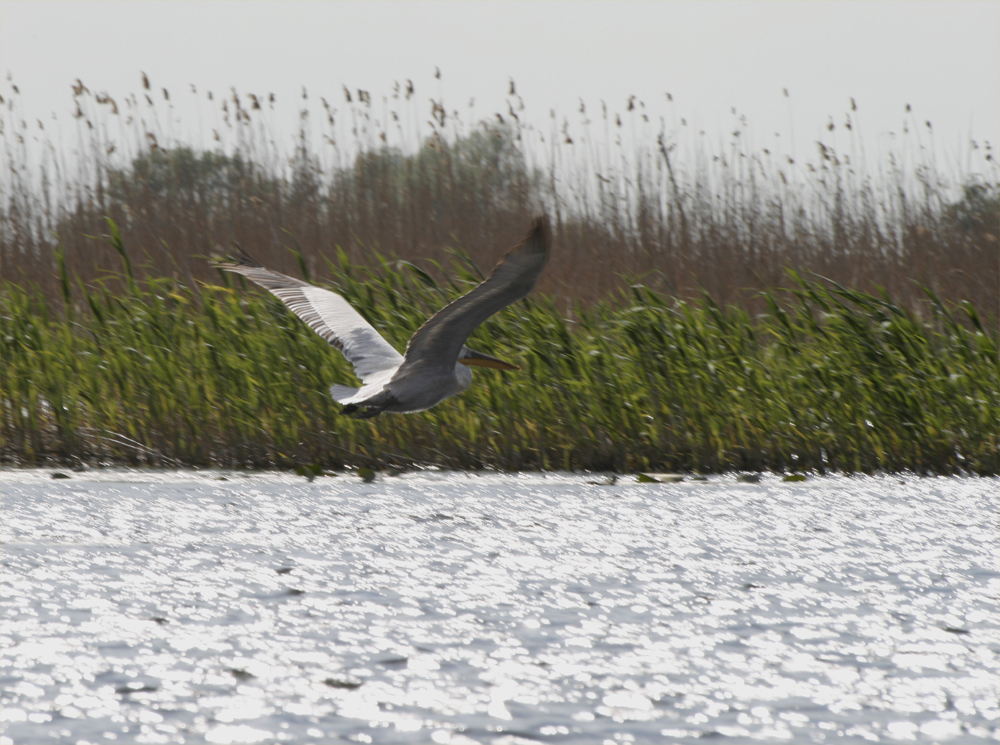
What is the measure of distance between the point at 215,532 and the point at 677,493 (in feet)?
7.70

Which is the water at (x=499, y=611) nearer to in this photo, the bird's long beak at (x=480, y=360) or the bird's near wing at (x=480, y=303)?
the bird's long beak at (x=480, y=360)

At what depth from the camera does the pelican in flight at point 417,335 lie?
166 inches

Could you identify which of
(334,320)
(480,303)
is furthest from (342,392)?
(480,303)

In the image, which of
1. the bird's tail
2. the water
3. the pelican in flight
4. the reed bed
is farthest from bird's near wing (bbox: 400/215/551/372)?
the reed bed

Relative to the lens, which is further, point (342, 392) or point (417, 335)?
point (342, 392)

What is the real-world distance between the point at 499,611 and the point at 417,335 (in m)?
1.33

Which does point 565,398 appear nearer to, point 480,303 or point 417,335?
point 417,335

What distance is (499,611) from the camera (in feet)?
13.6

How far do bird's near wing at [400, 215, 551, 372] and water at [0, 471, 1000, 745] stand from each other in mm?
812

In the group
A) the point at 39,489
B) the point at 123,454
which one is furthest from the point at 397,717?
the point at 123,454

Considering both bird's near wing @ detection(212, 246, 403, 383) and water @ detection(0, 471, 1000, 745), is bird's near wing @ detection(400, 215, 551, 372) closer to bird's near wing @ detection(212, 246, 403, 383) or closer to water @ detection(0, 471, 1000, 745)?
bird's near wing @ detection(212, 246, 403, 383)

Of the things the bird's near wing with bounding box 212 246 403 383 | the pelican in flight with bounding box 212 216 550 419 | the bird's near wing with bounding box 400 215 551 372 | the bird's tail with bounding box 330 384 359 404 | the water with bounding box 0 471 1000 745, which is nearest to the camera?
the water with bounding box 0 471 1000 745

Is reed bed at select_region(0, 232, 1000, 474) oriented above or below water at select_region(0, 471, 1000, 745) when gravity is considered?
above

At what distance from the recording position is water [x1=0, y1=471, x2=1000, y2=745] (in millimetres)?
3141
